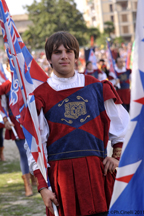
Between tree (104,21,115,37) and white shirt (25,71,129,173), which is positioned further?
tree (104,21,115,37)

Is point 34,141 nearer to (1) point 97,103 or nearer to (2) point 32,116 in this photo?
(2) point 32,116

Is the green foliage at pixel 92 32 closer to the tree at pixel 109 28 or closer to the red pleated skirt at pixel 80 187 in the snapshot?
the tree at pixel 109 28

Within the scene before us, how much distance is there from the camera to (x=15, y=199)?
17.3 ft

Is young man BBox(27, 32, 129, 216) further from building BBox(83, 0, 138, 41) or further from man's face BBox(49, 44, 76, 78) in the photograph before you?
building BBox(83, 0, 138, 41)

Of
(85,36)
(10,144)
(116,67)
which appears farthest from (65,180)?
(85,36)

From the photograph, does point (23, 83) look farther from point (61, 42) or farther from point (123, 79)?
point (123, 79)

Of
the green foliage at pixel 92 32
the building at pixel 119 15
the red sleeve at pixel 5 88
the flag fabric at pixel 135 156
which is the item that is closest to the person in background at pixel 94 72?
the red sleeve at pixel 5 88

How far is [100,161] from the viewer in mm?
2512

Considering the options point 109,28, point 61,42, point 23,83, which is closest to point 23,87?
point 23,83

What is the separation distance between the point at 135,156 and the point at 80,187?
0.68 meters

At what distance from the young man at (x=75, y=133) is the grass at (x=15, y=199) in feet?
7.25

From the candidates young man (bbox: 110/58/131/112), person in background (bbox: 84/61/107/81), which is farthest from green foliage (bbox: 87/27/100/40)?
young man (bbox: 110/58/131/112)

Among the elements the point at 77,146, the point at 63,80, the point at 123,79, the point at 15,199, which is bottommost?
the point at 123,79

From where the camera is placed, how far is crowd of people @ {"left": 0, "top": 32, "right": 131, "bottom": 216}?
96.0 inches
